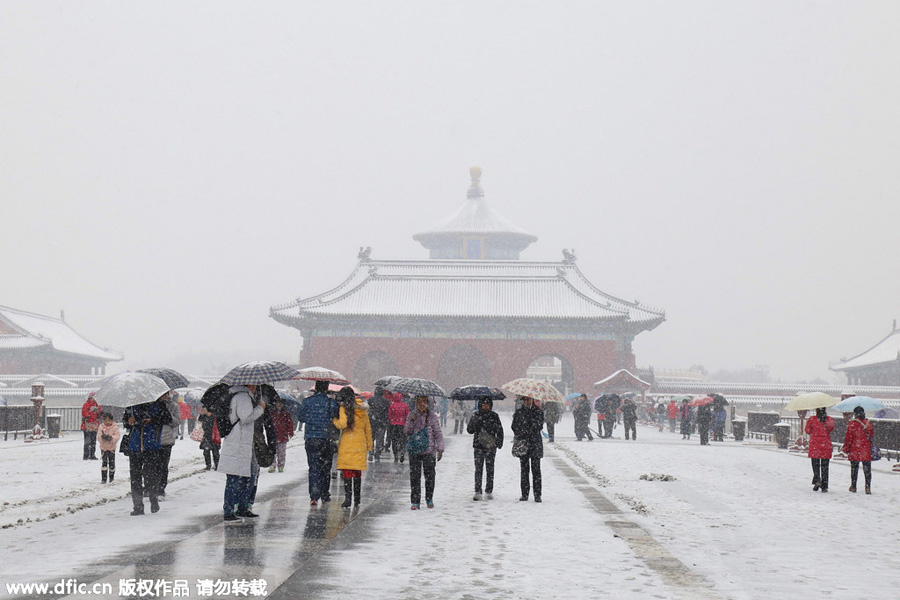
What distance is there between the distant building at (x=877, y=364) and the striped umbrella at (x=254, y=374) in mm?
48184

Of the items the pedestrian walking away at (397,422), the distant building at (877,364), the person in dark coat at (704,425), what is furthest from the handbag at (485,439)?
the distant building at (877,364)

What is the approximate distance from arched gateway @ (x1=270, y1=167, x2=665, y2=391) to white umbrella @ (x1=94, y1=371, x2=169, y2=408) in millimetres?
40140

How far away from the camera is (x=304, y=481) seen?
13680 mm

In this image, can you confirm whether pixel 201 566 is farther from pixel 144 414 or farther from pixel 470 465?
pixel 470 465

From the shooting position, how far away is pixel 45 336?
5772 cm

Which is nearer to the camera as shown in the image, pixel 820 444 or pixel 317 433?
pixel 317 433

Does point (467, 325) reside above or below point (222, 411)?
above

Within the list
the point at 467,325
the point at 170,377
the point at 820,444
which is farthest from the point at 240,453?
the point at 467,325

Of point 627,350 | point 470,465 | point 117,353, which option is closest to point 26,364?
point 117,353

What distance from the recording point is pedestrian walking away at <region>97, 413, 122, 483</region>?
1333 cm

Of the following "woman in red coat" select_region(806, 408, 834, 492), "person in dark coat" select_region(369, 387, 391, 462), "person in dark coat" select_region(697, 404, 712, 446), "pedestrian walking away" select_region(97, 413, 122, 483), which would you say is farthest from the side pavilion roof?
"pedestrian walking away" select_region(97, 413, 122, 483)

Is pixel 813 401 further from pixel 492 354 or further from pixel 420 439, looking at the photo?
pixel 492 354

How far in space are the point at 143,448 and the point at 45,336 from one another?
52.3m

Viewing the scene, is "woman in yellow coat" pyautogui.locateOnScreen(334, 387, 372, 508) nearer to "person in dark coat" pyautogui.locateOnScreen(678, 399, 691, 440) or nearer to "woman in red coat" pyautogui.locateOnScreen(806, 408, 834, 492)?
"woman in red coat" pyautogui.locateOnScreen(806, 408, 834, 492)
